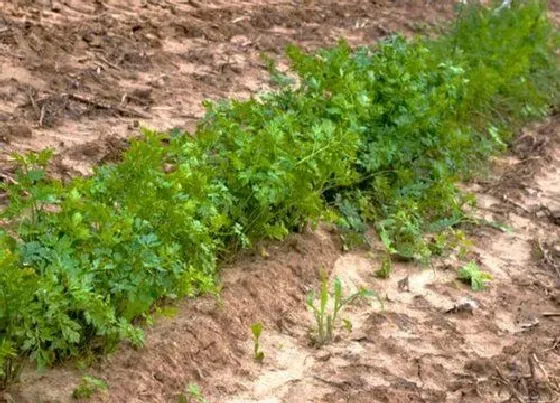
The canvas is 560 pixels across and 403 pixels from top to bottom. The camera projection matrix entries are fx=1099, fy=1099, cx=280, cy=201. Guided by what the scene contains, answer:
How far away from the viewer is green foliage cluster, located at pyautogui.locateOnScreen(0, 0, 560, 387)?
4.39 meters

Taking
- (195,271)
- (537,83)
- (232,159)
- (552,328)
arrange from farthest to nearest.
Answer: (537,83), (552,328), (232,159), (195,271)

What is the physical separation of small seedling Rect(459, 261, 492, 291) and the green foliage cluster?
283 millimetres

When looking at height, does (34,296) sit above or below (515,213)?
above

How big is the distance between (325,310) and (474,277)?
117 cm

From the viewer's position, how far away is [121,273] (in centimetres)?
451

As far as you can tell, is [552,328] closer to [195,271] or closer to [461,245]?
[461,245]

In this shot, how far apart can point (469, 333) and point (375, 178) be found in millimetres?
1610

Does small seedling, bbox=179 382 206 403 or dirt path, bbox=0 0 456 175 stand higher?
dirt path, bbox=0 0 456 175

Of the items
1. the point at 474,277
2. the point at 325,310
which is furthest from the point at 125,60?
the point at 325,310

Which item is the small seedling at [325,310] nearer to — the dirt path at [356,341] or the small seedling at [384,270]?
the dirt path at [356,341]

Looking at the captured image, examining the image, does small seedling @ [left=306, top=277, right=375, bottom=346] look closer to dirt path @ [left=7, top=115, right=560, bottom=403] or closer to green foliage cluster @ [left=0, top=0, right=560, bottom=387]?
dirt path @ [left=7, top=115, right=560, bottom=403]

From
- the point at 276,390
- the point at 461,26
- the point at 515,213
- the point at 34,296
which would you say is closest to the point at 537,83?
the point at 461,26

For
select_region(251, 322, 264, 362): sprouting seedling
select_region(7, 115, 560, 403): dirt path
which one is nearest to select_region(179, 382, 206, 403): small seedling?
select_region(7, 115, 560, 403): dirt path

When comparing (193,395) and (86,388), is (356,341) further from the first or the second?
(86,388)
